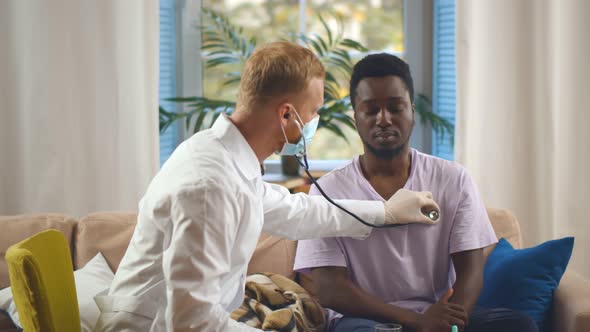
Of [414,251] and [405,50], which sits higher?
[405,50]

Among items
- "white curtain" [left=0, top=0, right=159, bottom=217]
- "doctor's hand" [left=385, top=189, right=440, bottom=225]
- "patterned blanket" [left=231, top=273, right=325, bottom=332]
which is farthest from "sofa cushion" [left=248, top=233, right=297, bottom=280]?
"white curtain" [left=0, top=0, right=159, bottom=217]

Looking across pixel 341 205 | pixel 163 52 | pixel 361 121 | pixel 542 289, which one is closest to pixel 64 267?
pixel 341 205

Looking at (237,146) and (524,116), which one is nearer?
(237,146)

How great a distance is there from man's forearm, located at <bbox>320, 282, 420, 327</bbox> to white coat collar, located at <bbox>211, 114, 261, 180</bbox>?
0.52 meters

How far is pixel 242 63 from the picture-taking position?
135 inches

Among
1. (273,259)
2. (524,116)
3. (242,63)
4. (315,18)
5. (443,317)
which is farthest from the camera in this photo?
(315,18)

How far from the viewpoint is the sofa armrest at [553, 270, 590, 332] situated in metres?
2.00

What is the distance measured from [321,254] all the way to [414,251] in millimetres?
258

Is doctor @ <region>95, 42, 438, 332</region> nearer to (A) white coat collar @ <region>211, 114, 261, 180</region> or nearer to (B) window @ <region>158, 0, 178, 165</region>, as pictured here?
(A) white coat collar @ <region>211, 114, 261, 180</region>

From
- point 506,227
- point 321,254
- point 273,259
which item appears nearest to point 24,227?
point 273,259

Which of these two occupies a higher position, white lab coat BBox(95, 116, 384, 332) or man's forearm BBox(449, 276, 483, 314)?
white lab coat BBox(95, 116, 384, 332)

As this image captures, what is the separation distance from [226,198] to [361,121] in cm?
73

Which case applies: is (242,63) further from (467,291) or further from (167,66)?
(467,291)

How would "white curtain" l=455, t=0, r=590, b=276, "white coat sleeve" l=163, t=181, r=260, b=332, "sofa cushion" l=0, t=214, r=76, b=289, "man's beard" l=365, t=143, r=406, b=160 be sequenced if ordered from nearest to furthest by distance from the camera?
1. "white coat sleeve" l=163, t=181, r=260, b=332
2. "man's beard" l=365, t=143, r=406, b=160
3. "sofa cushion" l=0, t=214, r=76, b=289
4. "white curtain" l=455, t=0, r=590, b=276
